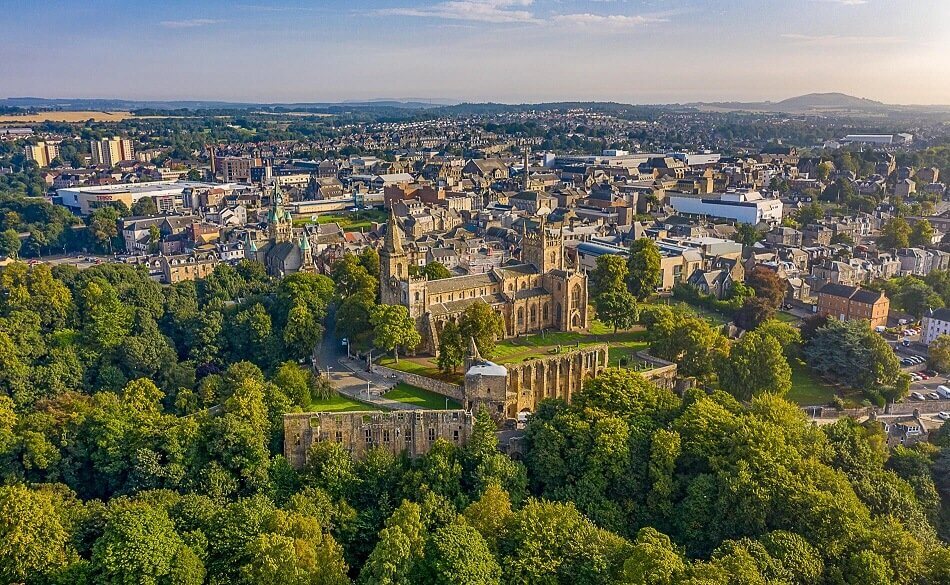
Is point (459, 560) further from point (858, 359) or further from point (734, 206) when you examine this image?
point (734, 206)

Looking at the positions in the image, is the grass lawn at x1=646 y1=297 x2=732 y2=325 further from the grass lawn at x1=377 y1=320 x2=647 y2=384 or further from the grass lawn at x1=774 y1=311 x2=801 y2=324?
the grass lawn at x1=377 y1=320 x2=647 y2=384

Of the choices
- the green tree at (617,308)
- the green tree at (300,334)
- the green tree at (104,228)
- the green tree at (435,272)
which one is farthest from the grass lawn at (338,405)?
the green tree at (104,228)

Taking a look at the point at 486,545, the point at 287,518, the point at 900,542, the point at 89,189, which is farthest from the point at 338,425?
the point at 89,189

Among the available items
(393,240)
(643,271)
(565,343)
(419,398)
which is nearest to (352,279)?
(393,240)

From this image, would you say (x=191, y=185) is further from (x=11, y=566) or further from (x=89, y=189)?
(x=11, y=566)

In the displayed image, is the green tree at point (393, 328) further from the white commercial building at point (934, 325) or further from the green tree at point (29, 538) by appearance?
the white commercial building at point (934, 325)
